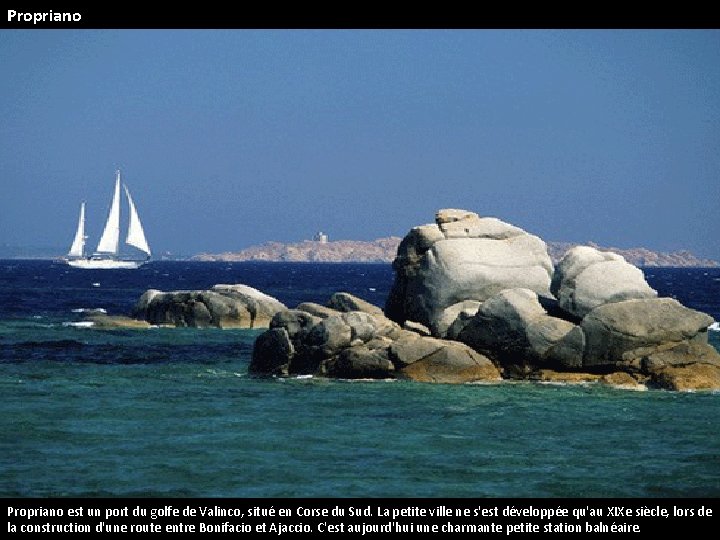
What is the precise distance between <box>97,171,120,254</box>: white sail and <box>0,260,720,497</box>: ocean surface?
108078mm

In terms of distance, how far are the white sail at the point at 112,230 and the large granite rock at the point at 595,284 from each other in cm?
11245

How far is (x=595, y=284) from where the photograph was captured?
33750mm

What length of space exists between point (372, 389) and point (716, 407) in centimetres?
831

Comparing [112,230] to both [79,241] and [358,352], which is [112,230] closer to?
[79,241]

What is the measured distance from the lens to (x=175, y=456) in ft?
72.8

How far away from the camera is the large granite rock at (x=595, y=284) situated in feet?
110

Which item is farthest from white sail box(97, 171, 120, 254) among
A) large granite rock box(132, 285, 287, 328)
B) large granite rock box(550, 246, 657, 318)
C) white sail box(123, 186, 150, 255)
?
large granite rock box(550, 246, 657, 318)

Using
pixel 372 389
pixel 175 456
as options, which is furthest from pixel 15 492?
pixel 372 389
